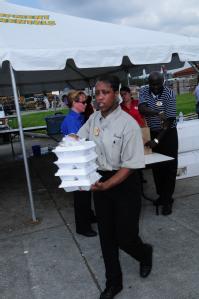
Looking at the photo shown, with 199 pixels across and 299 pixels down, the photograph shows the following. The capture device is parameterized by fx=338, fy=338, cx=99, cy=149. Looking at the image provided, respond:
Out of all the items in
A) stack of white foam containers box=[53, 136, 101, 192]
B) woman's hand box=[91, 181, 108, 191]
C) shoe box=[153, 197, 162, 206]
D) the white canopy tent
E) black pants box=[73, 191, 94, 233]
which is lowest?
shoe box=[153, 197, 162, 206]

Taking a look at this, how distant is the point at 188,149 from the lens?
612 centimetres

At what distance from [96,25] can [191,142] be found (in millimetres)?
2655

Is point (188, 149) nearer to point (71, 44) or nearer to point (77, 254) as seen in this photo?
point (71, 44)

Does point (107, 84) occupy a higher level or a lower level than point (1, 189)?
higher

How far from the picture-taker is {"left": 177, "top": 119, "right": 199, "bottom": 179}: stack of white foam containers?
604 cm

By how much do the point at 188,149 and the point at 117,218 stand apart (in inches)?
150

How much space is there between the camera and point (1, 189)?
7.20 metres

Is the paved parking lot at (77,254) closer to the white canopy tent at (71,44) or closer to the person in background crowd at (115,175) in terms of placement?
the person in background crowd at (115,175)

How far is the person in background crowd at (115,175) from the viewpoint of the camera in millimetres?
2459

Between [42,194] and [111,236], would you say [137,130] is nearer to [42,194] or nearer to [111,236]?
[111,236]

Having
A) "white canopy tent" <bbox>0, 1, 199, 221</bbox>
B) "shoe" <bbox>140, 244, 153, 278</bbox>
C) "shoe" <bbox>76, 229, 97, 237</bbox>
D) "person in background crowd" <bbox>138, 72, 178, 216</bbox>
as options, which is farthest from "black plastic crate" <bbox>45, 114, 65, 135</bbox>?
"shoe" <bbox>140, 244, 153, 278</bbox>

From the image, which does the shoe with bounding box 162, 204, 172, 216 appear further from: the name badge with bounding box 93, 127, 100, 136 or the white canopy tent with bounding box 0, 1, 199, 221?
the name badge with bounding box 93, 127, 100, 136

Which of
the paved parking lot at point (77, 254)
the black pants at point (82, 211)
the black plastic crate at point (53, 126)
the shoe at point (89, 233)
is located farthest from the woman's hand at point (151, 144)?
the black plastic crate at point (53, 126)

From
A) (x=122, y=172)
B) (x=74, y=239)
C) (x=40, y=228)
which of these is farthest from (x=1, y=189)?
(x=122, y=172)
